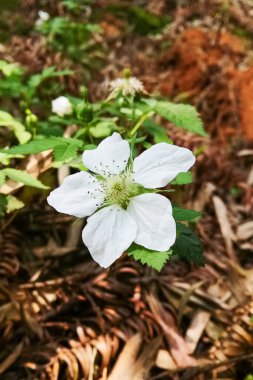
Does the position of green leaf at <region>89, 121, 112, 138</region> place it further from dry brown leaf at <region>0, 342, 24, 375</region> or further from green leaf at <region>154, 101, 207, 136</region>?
dry brown leaf at <region>0, 342, 24, 375</region>

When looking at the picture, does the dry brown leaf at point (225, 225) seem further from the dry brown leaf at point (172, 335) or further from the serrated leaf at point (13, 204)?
the serrated leaf at point (13, 204)

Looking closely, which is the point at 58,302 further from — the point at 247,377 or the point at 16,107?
the point at 16,107

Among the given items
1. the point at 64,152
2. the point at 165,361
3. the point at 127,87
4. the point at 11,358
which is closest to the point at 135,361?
the point at 165,361

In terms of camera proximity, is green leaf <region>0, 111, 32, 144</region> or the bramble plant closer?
the bramble plant

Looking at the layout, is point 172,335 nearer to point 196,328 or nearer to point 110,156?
point 196,328

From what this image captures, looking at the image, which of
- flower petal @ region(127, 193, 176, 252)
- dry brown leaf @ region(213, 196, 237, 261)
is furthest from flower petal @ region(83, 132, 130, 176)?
dry brown leaf @ region(213, 196, 237, 261)

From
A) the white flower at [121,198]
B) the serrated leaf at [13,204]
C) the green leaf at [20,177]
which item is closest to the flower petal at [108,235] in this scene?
the white flower at [121,198]
